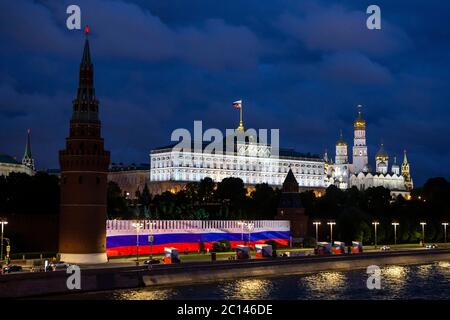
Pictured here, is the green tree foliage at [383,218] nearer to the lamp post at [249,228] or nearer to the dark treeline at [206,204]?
the dark treeline at [206,204]

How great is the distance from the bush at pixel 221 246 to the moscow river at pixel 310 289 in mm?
19561

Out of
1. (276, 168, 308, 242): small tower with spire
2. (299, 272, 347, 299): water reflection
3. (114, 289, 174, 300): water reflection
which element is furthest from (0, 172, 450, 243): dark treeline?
(114, 289, 174, 300): water reflection

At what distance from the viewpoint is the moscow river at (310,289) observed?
52.6 metres

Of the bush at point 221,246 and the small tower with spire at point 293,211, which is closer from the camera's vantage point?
the bush at point 221,246

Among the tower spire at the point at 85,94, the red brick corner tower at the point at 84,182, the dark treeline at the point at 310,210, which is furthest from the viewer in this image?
the dark treeline at the point at 310,210

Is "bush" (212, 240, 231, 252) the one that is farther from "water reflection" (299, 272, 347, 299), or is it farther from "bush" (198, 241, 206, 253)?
"water reflection" (299, 272, 347, 299)

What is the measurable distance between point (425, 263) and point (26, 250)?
3823 centimetres

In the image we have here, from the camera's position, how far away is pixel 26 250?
70938 millimetres

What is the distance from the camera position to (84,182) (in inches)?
2633

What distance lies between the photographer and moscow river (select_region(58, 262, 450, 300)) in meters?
52.6

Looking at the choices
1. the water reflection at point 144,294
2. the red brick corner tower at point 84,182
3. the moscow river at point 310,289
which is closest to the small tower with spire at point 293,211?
the moscow river at point 310,289

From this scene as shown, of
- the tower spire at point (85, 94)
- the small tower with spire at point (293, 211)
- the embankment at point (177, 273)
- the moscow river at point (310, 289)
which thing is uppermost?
the tower spire at point (85, 94)

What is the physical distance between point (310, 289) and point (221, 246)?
30129 mm
